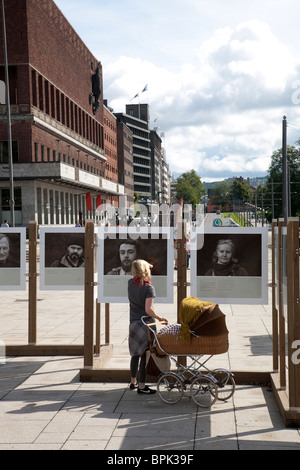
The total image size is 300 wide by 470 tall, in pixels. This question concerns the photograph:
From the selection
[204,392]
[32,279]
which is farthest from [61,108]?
[204,392]

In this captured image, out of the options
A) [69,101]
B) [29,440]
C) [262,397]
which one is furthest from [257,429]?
[69,101]

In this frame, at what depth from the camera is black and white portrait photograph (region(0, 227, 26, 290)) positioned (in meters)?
10.5

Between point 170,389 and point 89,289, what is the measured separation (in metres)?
1.88

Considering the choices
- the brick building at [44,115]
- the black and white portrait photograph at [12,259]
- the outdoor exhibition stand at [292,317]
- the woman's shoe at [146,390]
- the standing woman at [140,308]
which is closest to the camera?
the outdoor exhibition stand at [292,317]

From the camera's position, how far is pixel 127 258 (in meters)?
9.23

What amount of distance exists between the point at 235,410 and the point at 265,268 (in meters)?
2.04

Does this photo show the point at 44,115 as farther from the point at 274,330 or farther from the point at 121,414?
the point at 121,414

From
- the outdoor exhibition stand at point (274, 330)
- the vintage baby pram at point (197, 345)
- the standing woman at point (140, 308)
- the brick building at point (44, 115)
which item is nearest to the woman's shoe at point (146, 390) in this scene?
the standing woman at point (140, 308)

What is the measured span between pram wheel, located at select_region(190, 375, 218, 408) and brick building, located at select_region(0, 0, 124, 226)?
1839 inches

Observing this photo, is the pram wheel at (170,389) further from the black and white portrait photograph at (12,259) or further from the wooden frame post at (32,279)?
the black and white portrait photograph at (12,259)

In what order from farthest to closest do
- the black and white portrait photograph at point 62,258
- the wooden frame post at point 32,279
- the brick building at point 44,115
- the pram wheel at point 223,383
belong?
the brick building at point 44,115, the wooden frame post at point 32,279, the black and white portrait photograph at point 62,258, the pram wheel at point 223,383

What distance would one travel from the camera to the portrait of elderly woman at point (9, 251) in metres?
10.6

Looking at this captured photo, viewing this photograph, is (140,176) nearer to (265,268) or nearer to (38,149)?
(38,149)

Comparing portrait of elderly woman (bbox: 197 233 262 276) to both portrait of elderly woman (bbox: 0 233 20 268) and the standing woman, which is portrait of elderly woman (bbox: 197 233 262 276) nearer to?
the standing woman
